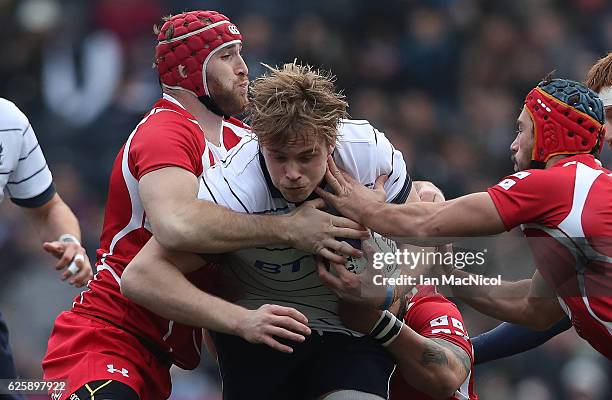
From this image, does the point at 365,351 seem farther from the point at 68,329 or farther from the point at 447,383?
the point at 68,329

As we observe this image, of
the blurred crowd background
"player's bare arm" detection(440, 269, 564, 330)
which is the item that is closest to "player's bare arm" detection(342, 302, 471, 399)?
"player's bare arm" detection(440, 269, 564, 330)

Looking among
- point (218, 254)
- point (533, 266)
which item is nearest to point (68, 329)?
point (218, 254)

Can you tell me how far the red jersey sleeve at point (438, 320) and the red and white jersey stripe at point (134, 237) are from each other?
3.41 feet

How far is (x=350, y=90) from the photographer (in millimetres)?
12297

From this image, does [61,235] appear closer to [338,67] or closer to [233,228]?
[233,228]

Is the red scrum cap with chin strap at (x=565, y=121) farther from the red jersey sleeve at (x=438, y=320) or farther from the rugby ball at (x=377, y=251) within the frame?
the red jersey sleeve at (x=438, y=320)

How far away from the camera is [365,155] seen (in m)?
5.13

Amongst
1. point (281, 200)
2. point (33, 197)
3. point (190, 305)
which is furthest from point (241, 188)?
point (33, 197)

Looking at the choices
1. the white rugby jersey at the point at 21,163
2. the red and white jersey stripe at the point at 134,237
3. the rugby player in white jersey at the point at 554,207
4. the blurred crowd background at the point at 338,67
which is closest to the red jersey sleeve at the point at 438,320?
the rugby player in white jersey at the point at 554,207

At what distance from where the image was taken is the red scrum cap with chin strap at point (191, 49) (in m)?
5.73

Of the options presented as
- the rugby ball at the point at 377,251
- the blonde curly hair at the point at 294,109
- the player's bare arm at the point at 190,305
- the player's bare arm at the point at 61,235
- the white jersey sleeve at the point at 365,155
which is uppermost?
the blonde curly hair at the point at 294,109

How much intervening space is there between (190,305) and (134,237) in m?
0.65

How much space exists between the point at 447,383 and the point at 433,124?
6.73 metres

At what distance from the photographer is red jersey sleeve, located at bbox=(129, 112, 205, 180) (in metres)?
5.10
